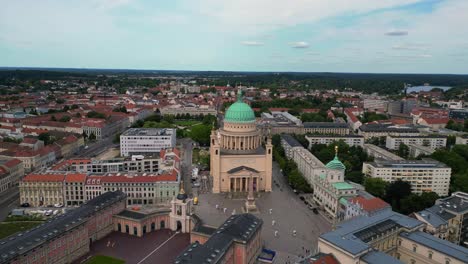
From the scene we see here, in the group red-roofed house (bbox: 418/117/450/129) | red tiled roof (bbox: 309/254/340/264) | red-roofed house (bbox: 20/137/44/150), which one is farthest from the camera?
red-roofed house (bbox: 418/117/450/129)

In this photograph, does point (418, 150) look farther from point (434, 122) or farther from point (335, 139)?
point (434, 122)

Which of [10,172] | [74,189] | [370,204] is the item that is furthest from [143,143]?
[370,204]

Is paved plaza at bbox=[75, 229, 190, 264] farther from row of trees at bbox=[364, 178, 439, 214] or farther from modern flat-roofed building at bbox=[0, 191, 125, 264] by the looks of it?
row of trees at bbox=[364, 178, 439, 214]

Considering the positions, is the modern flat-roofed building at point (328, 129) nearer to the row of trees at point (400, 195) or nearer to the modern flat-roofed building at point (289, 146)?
the modern flat-roofed building at point (289, 146)

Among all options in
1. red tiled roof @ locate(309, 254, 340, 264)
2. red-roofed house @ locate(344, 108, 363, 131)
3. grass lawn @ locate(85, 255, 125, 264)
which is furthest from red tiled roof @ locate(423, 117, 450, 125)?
grass lawn @ locate(85, 255, 125, 264)

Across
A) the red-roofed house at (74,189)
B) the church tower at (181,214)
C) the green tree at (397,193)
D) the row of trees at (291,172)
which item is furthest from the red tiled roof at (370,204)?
the red-roofed house at (74,189)

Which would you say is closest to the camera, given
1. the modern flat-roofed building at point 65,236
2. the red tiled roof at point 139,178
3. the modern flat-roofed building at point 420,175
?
the modern flat-roofed building at point 65,236

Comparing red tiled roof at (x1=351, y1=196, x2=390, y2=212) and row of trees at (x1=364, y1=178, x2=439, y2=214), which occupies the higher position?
red tiled roof at (x1=351, y1=196, x2=390, y2=212)

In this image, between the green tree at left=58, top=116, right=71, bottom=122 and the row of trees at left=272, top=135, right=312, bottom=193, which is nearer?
the row of trees at left=272, top=135, right=312, bottom=193
